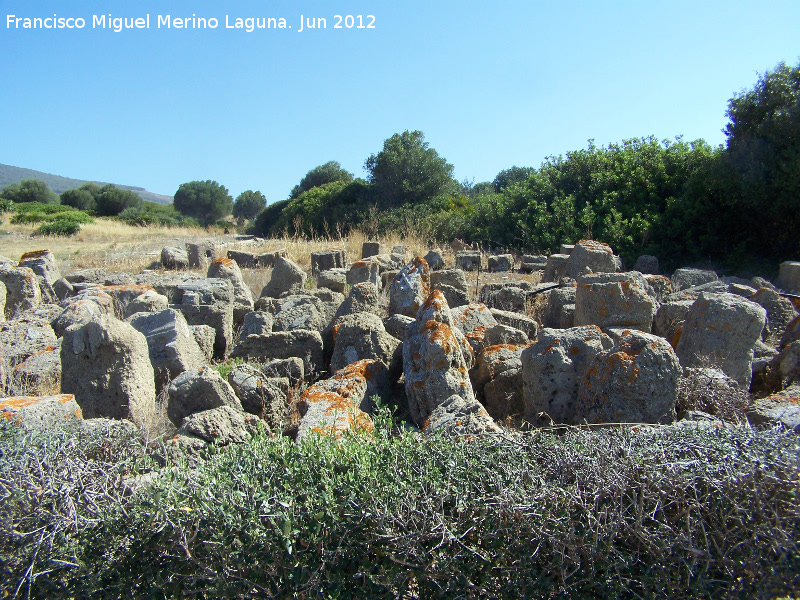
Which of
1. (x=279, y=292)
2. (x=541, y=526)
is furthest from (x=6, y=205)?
(x=541, y=526)

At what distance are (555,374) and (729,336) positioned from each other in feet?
5.25

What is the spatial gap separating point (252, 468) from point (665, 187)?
45.2 feet

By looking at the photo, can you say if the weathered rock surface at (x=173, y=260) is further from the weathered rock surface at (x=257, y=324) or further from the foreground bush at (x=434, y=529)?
the foreground bush at (x=434, y=529)

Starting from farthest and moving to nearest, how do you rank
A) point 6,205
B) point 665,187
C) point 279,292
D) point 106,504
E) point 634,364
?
point 6,205 → point 665,187 → point 279,292 → point 634,364 → point 106,504

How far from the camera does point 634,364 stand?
343cm

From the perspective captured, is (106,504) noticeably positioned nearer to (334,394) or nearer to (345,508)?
(345,508)

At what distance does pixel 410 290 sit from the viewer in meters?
6.30

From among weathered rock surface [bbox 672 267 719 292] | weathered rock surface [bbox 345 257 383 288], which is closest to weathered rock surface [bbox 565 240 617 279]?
weathered rock surface [bbox 672 267 719 292]

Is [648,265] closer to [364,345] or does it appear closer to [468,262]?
[468,262]

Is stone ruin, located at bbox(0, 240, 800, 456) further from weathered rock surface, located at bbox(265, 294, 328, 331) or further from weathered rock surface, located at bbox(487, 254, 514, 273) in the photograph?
weathered rock surface, located at bbox(487, 254, 514, 273)

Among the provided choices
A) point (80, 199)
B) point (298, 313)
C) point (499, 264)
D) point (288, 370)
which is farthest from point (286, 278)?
point (80, 199)

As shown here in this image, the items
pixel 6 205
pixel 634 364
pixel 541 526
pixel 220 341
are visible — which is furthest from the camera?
pixel 6 205

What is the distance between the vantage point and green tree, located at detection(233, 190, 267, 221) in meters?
57.8

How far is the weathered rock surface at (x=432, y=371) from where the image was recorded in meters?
3.84
